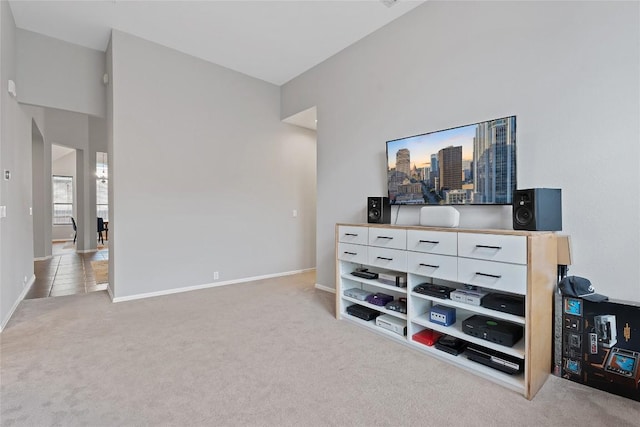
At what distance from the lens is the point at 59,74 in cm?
374

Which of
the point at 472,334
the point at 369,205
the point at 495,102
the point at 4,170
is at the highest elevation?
the point at 495,102

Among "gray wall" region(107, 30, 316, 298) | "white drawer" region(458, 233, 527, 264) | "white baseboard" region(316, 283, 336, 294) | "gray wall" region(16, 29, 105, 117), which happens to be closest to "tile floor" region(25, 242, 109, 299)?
"gray wall" region(107, 30, 316, 298)

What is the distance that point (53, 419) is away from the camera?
1.60 meters

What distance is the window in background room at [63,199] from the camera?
1014cm

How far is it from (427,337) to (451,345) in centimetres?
21

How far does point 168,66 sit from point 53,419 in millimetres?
3788

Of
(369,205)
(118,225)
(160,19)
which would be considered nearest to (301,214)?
(369,205)

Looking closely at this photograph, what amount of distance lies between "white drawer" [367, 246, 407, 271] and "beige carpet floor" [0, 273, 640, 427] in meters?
0.63

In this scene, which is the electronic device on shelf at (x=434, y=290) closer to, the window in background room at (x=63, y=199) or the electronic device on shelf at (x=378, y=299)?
the electronic device on shelf at (x=378, y=299)

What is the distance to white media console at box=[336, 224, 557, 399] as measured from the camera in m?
1.84

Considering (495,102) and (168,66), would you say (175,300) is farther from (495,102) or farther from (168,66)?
(495,102)

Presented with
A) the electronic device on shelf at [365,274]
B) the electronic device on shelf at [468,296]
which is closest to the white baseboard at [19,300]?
the electronic device on shelf at [365,274]

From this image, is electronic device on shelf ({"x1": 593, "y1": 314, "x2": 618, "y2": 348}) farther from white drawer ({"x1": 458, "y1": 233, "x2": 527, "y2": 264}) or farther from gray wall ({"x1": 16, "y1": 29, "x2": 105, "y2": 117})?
gray wall ({"x1": 16, "y1": 29, "x2": 105, "y2": 117})

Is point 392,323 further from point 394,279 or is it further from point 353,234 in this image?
point 353,234
